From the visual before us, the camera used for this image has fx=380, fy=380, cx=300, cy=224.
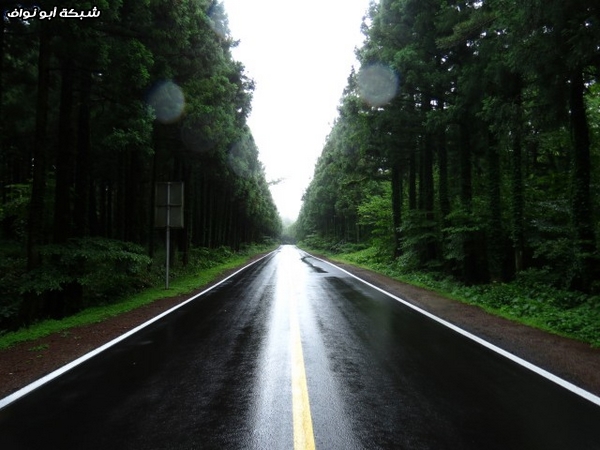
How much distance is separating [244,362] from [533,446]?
366cm

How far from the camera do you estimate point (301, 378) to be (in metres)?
4.91

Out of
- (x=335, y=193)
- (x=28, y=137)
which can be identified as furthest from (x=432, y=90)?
(x=335, y=193)

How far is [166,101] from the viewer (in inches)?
553

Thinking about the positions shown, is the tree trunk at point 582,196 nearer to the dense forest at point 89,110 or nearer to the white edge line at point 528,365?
the white edge line at point 528,365

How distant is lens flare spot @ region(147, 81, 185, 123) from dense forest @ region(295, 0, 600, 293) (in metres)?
8.02

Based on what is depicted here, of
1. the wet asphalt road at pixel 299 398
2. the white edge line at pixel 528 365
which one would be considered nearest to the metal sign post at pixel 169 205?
the wet asphalt road at pixel 299 398

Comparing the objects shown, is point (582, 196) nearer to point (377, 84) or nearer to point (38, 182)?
point (377, 84)

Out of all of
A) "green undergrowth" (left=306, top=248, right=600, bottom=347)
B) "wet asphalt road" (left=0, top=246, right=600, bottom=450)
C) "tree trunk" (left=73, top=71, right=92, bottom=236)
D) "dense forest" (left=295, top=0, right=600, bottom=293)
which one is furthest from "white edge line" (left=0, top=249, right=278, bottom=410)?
"dense forest" (left=295, top=0, right=600, bottom=293)

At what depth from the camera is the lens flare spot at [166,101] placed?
13.4m

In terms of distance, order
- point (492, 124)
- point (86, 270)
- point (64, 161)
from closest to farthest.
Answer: point (64, 161), point (86, 270), point (492, 124)

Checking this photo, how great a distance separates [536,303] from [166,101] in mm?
13519

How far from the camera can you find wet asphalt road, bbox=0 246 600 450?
346cm

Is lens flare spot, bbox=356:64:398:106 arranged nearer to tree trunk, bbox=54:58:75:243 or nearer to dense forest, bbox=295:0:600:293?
dense forest, bbox=295:0:600:293

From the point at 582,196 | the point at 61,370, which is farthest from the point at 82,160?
the point at 582,196
